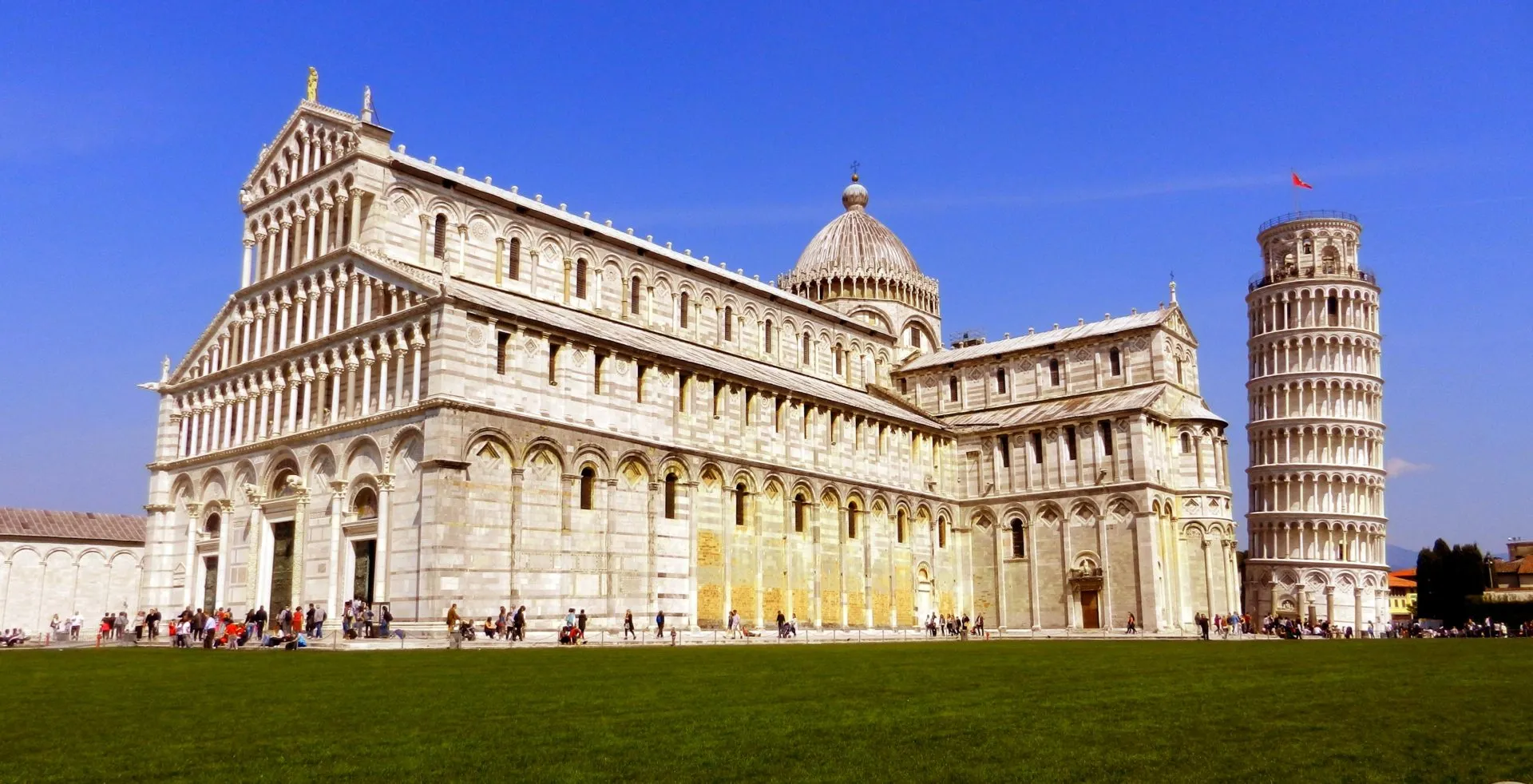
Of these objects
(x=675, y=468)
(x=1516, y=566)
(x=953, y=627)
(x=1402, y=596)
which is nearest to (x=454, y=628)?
(x=675, y=468)

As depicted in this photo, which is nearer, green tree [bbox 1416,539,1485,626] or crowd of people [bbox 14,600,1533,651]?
crowd of people [bbox 14,600,1533,651]

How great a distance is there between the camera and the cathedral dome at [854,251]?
2840 inches

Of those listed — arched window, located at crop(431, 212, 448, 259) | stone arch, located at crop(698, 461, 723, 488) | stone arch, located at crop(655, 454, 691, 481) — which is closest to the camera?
stone arch, located at crop(655, 454, 691, 481)

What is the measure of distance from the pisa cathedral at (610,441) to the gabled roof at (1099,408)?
20 cm

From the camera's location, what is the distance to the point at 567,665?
23.3 m

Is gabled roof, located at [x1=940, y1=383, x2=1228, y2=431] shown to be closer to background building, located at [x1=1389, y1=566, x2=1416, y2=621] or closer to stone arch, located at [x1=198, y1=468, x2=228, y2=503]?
stone arch, located at [x1=198, y1=468, x2=228, y2=503]

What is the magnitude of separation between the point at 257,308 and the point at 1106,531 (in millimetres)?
38215

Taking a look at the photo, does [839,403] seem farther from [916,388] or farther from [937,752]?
[937,752]

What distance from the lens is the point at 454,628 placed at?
3519 cm

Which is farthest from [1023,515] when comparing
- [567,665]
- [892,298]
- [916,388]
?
[567,665]

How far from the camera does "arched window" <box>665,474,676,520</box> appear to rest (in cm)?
4419

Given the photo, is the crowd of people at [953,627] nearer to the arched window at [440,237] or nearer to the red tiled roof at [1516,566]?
the arched window at [440,237]

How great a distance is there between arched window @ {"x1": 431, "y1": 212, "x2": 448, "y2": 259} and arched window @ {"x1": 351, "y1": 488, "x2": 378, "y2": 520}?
10.0 m

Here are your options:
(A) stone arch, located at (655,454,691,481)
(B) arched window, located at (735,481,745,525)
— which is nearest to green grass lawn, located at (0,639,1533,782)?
(A) stone arch, located at (655,454,691,481)
